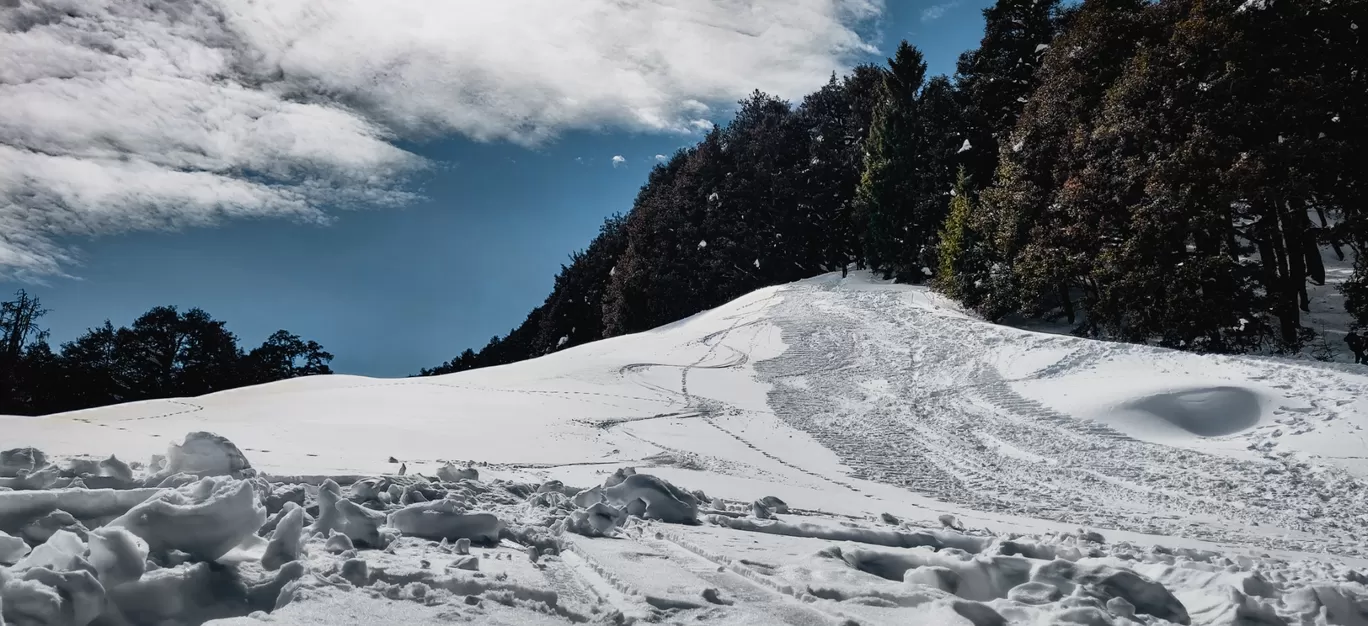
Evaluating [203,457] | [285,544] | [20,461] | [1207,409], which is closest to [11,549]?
[285,544]

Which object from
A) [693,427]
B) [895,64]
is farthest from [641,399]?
[895,64]

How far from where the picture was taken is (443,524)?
3686 millimetres

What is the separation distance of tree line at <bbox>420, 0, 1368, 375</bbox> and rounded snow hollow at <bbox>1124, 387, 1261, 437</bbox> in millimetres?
4482

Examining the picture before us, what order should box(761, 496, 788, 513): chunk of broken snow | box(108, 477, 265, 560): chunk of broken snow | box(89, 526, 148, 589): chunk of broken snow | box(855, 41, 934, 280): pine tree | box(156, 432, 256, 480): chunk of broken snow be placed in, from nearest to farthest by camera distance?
box(89, 526, 148, 589): chunk of broken snow < box(108, 477, 265, 560): chunk of broken snow < box(156, 432, 256, 480): chunk of broken snow < box(761, 496, 788, 513): chunk of broken snow < box(855, 41, 934, 280): pine tree

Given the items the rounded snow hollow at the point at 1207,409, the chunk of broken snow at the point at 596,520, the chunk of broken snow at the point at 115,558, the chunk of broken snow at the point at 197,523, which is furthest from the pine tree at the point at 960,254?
the chunk of broken snow at the point at 115,558

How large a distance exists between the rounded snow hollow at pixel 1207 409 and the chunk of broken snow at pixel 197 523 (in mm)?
10763

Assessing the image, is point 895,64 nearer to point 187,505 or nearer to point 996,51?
point 996,51

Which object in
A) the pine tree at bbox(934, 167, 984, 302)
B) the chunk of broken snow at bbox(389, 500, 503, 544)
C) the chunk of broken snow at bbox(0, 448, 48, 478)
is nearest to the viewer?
the chunk of broken snow at bbox(389, 500, 503, 544)

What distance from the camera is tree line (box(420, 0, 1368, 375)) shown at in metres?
14.0

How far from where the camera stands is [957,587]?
10.6ft

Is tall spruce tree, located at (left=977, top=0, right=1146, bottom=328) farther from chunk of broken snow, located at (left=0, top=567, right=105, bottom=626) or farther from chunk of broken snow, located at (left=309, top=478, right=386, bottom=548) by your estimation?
chunk of broken snow, located at (left=0, top=567, right=105, bottom=626)

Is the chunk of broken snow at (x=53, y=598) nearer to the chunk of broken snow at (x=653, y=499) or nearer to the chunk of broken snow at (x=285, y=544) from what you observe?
the chunk of broken snow at (x=285, y=544)

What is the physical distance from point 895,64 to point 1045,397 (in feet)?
74.6

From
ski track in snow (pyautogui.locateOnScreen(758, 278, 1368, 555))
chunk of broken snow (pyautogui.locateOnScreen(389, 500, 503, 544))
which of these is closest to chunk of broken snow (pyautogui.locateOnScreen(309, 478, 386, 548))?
chunk of broken snow (pyautogui.locateOnScreen(389, 500, 503, 544))
